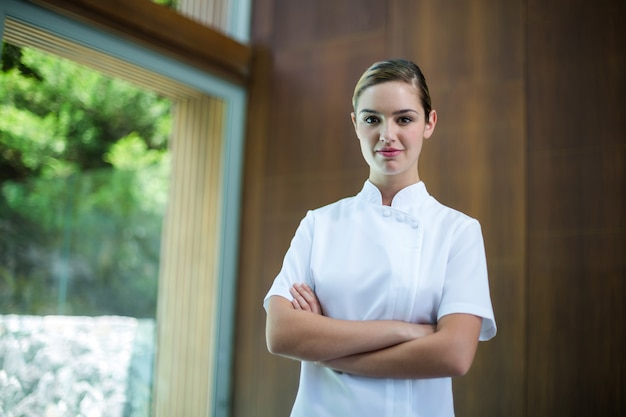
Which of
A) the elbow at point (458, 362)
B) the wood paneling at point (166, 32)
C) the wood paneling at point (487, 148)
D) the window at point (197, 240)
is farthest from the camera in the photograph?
the window at point (197, 240)

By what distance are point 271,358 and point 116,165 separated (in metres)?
1.21

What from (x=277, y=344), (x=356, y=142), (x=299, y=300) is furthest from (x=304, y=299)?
(x=356, y=142)

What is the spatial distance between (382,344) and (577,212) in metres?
1.45

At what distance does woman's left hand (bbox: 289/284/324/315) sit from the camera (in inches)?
59.4

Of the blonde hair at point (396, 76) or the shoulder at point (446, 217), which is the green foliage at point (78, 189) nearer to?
the blonde hair at point (396, 76)

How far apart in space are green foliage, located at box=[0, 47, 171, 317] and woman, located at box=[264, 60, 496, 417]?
1784 mm

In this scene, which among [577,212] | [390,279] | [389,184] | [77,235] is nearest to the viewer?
[390,279]

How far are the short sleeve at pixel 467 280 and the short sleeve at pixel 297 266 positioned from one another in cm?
31

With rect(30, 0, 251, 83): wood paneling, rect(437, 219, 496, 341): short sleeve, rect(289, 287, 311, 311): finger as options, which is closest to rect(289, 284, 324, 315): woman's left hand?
rect(289, 287, 311, 311): finger

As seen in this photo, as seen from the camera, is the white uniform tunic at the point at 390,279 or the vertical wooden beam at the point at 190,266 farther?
the vertical wooden beam at the point at 190,266

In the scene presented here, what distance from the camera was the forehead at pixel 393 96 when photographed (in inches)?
59.3

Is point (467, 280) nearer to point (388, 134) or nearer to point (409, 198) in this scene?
point (409, 198)

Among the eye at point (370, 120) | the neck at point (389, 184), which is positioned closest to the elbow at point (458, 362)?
the neck at point (389, 184)

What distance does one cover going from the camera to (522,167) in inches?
107
